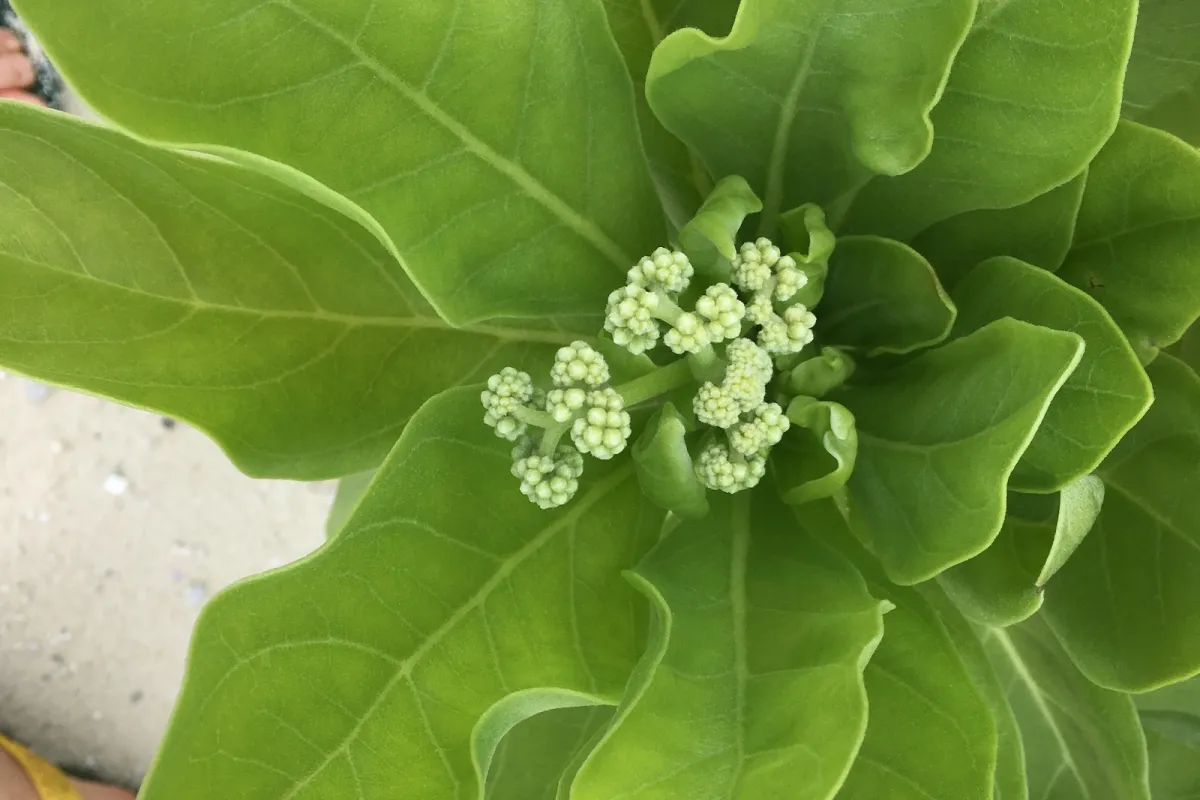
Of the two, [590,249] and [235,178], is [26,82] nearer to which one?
[235,178]

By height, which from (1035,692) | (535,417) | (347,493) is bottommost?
(1035,692)

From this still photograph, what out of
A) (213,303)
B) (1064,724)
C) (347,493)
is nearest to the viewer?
(213,303)

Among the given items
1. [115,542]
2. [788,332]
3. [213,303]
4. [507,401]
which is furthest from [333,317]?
[115,542]

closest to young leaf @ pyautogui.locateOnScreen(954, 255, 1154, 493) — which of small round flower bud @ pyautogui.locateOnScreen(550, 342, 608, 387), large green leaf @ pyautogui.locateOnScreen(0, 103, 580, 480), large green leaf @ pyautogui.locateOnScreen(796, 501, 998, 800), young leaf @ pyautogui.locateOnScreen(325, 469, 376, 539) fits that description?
large green leaf @ pyautogui.locateOnScreen(796, 501, 998, 800)

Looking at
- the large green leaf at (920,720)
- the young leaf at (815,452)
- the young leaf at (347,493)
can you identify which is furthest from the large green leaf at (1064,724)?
the young leaf at (347,493)

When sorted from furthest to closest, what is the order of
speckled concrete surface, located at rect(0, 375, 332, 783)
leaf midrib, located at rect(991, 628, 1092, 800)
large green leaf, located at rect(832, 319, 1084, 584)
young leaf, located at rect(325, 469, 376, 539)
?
speckled concrete surface, located at rect(0, 375, 332, 783) → young leaf, located at rect(325, 469, 376, 539) → leaf midrib, located at rect(991, 628, 1092, 800) → large green leaf, located at rect(832, 319, 1084, 584)

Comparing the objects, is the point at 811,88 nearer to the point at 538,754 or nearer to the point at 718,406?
the point at 718,406

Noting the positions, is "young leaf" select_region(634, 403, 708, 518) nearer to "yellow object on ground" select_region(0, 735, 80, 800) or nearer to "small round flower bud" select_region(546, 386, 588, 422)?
"small round flower bud" select_region(546, 386, 588, 422)

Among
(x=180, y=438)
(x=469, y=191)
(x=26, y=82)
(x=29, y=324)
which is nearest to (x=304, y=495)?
(x=180, y=438)

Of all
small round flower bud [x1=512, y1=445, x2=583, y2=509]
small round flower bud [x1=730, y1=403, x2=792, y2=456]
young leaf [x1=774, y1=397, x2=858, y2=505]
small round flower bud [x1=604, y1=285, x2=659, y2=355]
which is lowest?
young leaf [x1=774, y1=397, x2=858, y2=505]
